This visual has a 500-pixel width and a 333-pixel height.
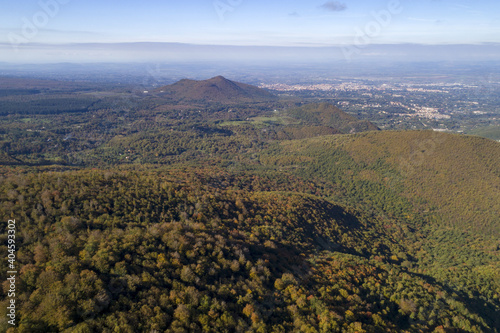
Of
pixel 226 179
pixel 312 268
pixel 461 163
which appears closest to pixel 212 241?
pixel 312 268

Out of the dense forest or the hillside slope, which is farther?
the dense forest

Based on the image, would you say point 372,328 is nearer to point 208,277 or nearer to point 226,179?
point 208,277

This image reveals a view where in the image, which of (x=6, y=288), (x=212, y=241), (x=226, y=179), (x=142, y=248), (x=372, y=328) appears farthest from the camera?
(x=226, y=179)

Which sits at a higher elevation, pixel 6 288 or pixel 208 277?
pixel 6 288

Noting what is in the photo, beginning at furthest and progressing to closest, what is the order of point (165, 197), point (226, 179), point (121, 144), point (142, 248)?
point (121, 144) → point (226, 179) → point (165, 197) → point (142, 248)

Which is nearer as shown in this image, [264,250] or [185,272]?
[185,272]

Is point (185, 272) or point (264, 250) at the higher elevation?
point (185, 272)

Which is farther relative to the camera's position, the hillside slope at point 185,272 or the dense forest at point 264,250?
the dense forest at point 264,250

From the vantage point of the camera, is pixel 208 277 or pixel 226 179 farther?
pixel 226 179
